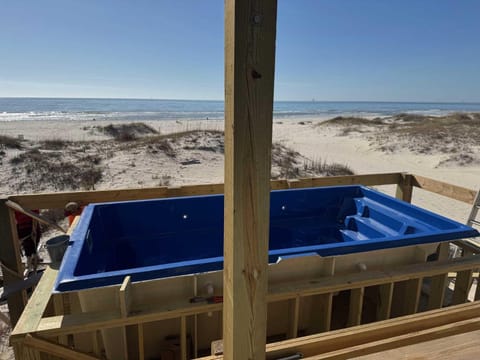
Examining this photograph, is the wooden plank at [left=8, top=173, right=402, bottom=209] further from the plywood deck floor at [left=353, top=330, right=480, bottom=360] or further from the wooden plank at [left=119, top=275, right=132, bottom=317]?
the plywood deck floor at [left=353, top=330, right=480, bottom=360]

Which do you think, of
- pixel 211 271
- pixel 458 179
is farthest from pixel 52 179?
pixel 458 179

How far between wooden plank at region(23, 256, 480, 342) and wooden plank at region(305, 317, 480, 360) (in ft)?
1.51

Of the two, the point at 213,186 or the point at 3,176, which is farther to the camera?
the point at 3,176

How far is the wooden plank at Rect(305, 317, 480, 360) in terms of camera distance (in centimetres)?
127

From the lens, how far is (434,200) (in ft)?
22.7

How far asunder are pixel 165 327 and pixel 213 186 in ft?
4.69

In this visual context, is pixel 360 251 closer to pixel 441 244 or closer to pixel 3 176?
pixel 441 244

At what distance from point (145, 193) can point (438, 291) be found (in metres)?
2.49

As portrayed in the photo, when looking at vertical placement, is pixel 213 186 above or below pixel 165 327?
above

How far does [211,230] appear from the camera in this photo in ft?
10.6

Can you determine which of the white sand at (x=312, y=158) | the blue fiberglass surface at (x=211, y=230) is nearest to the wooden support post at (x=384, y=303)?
the blue fiberglass surface at (x=211, y=230)

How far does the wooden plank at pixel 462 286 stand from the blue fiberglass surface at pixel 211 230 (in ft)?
0.89

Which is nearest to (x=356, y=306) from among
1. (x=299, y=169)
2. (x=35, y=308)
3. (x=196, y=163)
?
(x=35, y=308)

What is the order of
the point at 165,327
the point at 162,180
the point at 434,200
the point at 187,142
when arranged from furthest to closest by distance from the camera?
1. the point at 187,142
2. the point at 162,180
3. the point at 434,200
4. the point at 165,327
